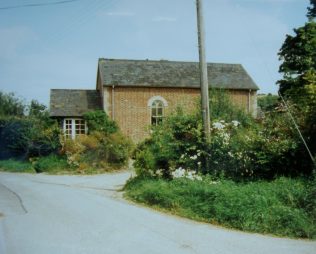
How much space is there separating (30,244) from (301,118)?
930cm

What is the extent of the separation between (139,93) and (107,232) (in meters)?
21.3

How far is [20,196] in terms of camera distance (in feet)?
48.2

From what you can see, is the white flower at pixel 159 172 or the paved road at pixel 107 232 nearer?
the paved road at pixel 107 232

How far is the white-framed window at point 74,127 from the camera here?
2906cm

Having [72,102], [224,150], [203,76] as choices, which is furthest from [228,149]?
[72,102]

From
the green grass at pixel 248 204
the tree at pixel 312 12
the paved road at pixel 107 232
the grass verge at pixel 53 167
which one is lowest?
the paved road at pixel 107 232

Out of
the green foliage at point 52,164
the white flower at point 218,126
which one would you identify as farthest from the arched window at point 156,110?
the white flower at point 218,126

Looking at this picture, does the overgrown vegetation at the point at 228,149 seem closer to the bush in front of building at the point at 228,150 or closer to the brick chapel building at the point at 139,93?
the bush in front of building at the point at 228,150

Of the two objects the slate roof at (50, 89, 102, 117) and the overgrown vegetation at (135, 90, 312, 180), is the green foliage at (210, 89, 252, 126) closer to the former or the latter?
the overgrown vegetation at (135, 90, 312, 180)

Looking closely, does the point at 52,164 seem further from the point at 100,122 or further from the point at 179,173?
the point at 179,173

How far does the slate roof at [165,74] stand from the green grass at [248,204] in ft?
58.2

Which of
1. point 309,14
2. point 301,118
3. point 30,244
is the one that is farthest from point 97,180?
point 309,14

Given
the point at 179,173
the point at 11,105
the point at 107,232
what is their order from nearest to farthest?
the point at 107,232, the point at 179,173, the point at 11,105

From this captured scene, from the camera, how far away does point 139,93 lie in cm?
3002
